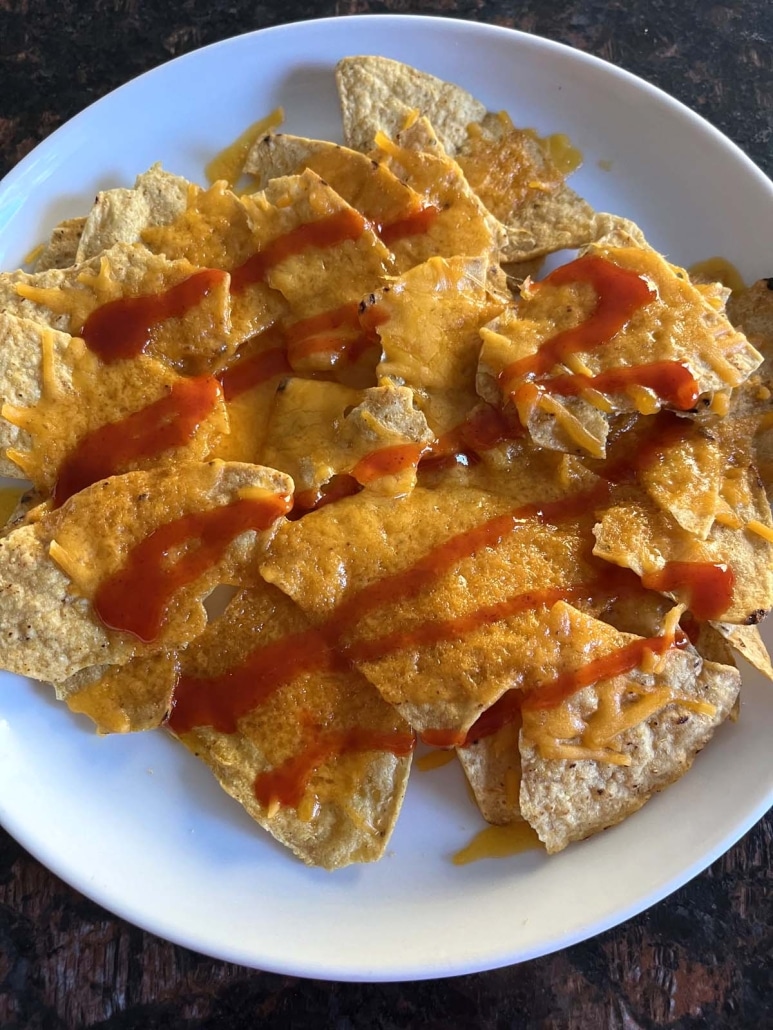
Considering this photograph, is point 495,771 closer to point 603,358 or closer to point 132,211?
point 603,358

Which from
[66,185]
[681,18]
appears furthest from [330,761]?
[681,18]

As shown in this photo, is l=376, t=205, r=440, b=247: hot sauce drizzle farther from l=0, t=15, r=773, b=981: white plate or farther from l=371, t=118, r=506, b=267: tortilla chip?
l=0, t=15, r=773, b=981: white plate

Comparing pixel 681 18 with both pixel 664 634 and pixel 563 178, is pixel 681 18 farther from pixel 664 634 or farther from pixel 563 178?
pixel 664 634

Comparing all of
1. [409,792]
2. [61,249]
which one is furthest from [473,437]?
[61,249]

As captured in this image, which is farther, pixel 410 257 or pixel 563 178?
pixel 563 178

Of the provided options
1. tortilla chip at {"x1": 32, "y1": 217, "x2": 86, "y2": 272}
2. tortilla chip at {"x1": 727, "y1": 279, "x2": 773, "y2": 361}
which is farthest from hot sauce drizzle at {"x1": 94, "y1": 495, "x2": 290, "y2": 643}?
tortilla chip at {"x1": 727, "y1": 279, "x2": 773, "y2": 361}

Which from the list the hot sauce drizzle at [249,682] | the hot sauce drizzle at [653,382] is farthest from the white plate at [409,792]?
the hot sauce drizzle at [653,382]
